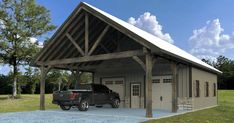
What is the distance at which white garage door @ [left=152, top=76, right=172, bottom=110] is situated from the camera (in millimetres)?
20828

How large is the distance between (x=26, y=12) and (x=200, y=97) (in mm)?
24550

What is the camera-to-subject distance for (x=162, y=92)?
69.4 feet

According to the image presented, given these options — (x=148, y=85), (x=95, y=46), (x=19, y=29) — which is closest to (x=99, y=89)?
(x=95, y=46)

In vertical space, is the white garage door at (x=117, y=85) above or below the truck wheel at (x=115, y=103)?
above

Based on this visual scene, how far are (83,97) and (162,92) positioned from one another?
5.72m

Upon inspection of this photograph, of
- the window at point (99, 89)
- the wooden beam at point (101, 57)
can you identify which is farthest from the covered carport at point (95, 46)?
the window at point (99, 89)

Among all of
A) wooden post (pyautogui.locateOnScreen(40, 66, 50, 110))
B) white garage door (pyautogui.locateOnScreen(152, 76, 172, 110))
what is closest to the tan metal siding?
white garage door (pyautogui.locateOnScreen(152, 76, 172, 110))

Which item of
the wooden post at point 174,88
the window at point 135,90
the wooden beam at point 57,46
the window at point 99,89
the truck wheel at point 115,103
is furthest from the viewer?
the window at point 135,90

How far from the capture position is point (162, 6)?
24.3m

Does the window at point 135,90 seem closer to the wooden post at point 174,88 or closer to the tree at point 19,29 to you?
the wooden post at point 174,88

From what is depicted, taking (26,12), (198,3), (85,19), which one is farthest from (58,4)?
(26,12)

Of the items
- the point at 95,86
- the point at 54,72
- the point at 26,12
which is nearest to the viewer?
the point at 95,86

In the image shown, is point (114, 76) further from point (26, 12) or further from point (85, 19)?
point (26, 12)

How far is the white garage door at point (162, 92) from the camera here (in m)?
20.8
